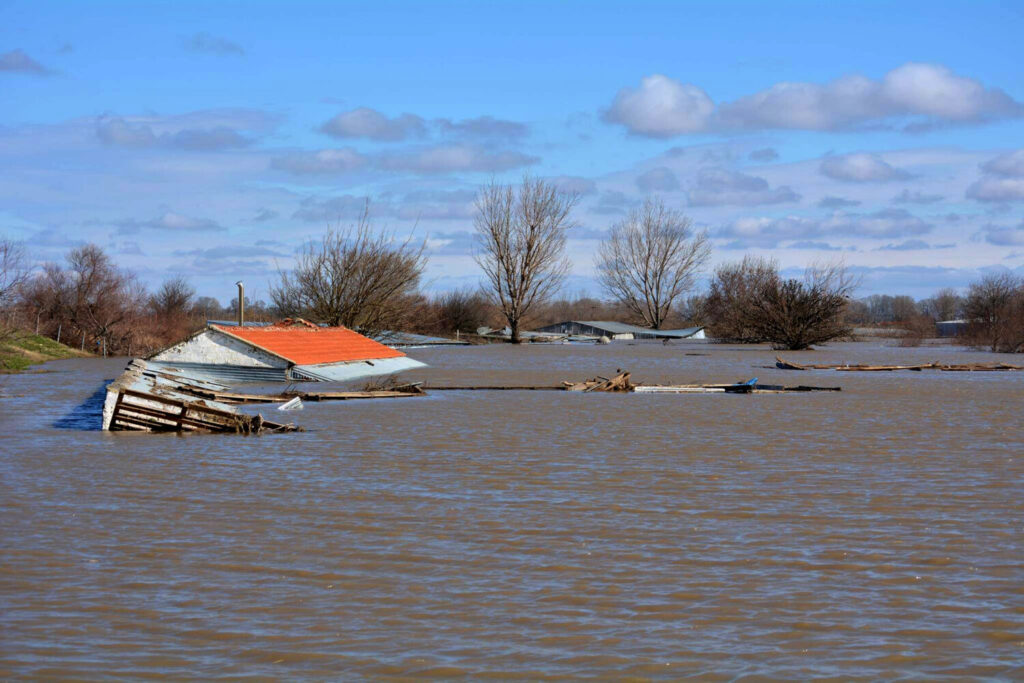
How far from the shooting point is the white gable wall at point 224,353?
24.2m

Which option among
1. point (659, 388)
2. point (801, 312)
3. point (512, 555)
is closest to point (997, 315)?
point (801, 312)

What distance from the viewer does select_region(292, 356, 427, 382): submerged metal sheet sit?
24359 mm

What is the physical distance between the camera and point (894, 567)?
6.30m

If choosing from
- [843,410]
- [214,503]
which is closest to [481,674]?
[214,503]

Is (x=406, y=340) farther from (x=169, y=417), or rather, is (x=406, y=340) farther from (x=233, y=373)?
(x=169, y=417)

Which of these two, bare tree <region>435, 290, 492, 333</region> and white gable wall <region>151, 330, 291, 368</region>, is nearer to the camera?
white gable wall <region>151, 330, 291, 368</region>

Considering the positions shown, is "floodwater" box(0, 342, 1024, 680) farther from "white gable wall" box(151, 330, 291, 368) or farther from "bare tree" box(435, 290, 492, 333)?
"bare tree" box(435, 290, 492, 333)

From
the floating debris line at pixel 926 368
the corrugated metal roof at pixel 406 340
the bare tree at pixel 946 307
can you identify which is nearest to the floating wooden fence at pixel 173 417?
the floating debris line at pixel 926 368

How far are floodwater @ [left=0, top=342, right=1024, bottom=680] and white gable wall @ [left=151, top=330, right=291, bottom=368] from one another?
1074 cm

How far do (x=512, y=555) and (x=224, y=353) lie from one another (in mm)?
19025

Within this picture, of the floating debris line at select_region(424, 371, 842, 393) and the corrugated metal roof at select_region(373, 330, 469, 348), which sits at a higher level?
the corrugated metal roof at select_region(373, 330, 469, 348)

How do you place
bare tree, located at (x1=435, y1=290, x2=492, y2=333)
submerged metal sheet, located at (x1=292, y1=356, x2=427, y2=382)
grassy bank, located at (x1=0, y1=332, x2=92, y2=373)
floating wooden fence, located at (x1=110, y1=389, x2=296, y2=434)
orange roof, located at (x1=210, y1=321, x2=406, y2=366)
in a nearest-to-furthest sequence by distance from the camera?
floating wooden fence, located at (x1=110, y1=389, x2=296, y2=434), submerged metal sheet, located at (x1=292, y1=356, x2=427, y2=382), orange roof, located at (x1=210, y1=321, x2=406, y2=366), grassy bank, located at (x1=0, y1=332, x2=92, y2=373), bare tree, located at (x1=435, y1=290, x2=492, y2=333)

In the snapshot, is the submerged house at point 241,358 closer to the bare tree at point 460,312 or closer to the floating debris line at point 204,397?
the floating debris line at point 204,397

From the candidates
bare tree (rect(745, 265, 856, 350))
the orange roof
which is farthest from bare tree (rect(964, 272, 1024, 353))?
Result: the orange roof
